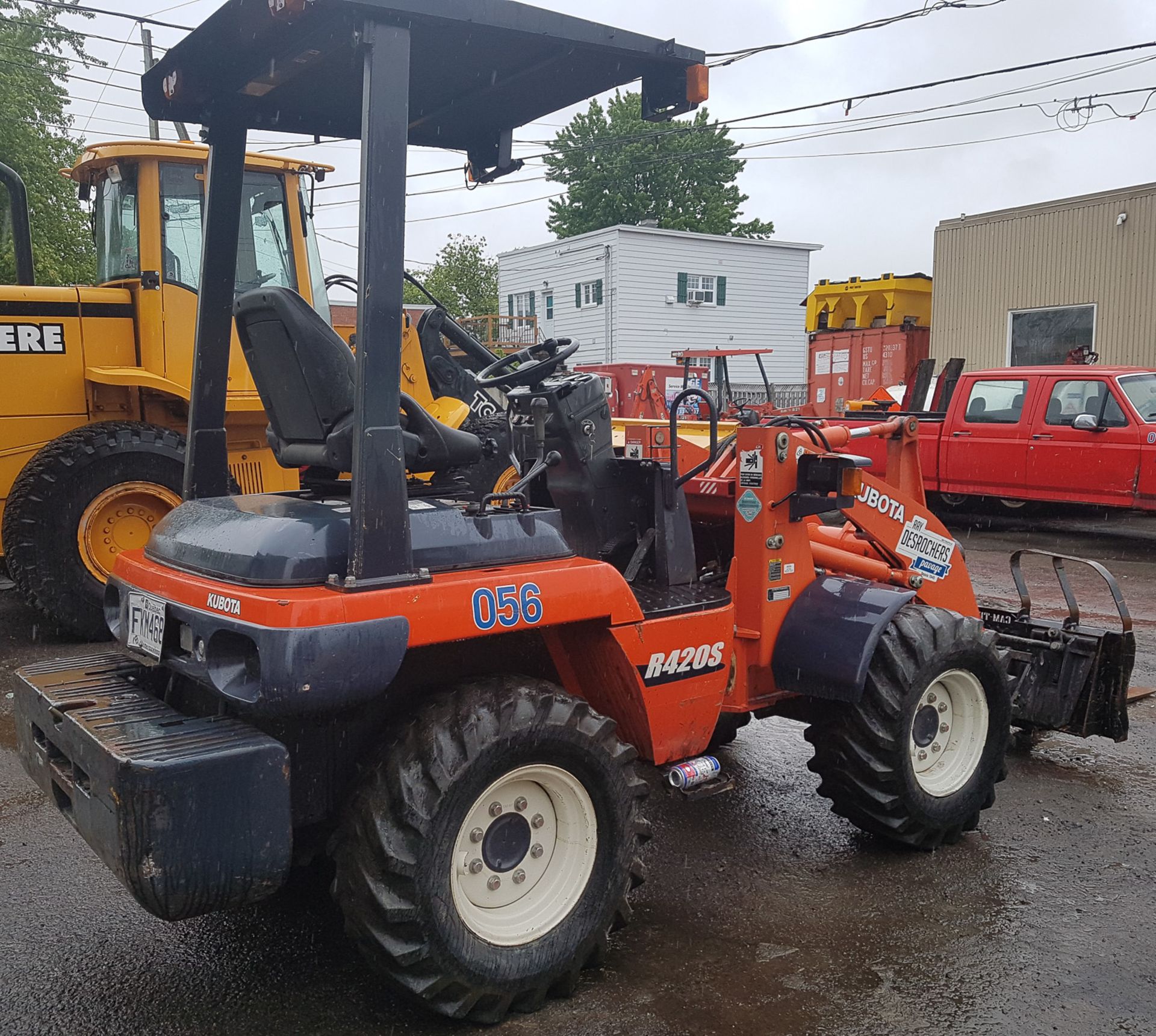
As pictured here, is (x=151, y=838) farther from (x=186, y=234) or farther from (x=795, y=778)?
(x=186, y=234)

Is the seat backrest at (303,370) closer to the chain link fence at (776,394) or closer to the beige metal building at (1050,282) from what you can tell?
the beige metal building at (1050,282)

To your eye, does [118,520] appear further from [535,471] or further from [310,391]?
[535,471]

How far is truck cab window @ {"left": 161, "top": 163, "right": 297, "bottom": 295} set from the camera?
789 cm

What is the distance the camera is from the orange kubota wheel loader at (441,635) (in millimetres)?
2783

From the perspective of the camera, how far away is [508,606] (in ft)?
10.0

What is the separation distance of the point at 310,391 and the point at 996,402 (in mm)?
11309

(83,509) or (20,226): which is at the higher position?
(20,226)

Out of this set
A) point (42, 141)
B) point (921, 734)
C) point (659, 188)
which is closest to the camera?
point (921, 734)

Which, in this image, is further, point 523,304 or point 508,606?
point 523,304

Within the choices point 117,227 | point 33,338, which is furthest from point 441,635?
point 117,227

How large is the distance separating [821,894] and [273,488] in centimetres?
562

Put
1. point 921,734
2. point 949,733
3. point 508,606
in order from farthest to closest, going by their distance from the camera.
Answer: point 949,733 → point 921,734 → point 508,606

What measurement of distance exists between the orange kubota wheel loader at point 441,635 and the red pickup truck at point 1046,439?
700cm

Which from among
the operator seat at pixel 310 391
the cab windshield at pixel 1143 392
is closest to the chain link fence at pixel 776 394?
the cab windshield at pixel 1143 392
